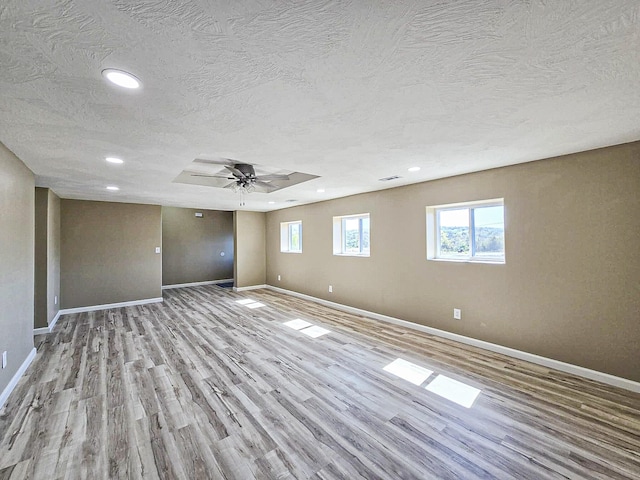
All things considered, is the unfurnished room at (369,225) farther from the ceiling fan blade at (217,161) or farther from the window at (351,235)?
the window at (351,235)

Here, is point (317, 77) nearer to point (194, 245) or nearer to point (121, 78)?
point (121, 78)

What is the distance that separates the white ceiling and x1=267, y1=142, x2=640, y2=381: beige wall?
1.51 feet

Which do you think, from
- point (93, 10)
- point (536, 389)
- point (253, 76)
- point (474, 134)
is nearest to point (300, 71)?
point (253, 76)

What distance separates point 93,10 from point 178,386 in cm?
288

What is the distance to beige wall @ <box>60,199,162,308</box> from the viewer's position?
214 inches

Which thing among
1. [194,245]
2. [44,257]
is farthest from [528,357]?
[194,245]

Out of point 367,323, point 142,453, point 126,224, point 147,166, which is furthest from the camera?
point 126,224

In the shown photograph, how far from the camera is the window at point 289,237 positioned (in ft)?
24.7

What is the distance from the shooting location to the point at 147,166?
312 centimetres

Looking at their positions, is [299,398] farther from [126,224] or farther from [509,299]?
[126,224]

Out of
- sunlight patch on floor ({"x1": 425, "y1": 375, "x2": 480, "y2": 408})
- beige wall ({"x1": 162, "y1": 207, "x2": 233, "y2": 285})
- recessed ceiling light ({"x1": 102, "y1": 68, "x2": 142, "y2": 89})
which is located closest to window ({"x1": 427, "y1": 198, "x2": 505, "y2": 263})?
sunlight patch on floor ({"x1": 425, "y1": 375, "x2": 480, "y2": 408})

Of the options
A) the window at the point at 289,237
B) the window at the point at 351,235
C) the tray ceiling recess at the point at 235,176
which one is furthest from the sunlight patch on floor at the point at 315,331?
the window at the point at 289,237

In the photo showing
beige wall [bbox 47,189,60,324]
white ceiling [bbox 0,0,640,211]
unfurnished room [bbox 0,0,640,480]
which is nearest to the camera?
white ceiling [bbox 0,0,640,211]

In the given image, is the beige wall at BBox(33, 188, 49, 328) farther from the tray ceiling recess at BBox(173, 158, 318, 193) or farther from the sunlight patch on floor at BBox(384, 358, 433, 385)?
the sunlight patch on floor at BBox(384, 358, 433, 385)
